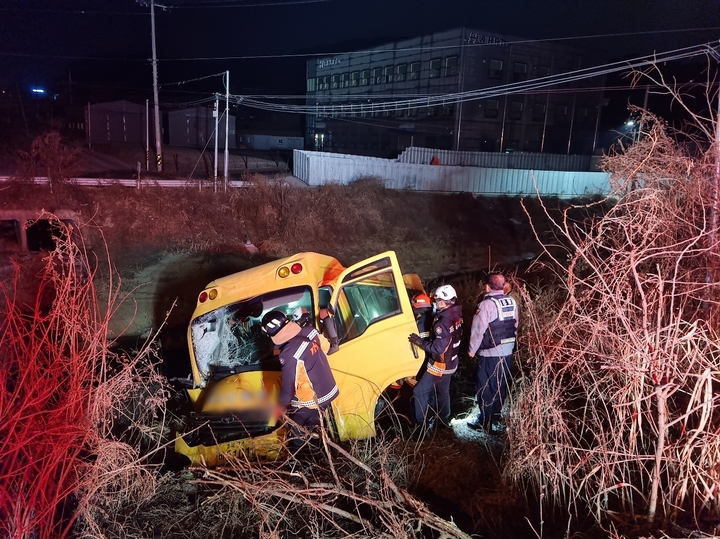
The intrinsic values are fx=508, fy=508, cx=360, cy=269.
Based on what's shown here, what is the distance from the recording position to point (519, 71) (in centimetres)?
3328

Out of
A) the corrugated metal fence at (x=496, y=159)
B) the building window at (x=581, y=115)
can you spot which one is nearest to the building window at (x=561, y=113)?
the building window at (x=581, y=115)

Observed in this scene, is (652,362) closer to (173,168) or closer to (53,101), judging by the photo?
(173,168)

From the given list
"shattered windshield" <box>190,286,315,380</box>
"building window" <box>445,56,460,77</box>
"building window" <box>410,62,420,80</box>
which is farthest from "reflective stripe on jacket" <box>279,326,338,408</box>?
"building window" <box>410,62,420,80</box>

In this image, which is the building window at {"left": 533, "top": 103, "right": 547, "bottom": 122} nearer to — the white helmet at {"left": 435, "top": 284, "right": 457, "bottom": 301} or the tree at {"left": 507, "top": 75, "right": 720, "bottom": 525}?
the white helmet at {"left": 435, "top": 284, "right": 457, "bottom": 301}

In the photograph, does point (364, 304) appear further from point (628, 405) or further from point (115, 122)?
point (115, 122)

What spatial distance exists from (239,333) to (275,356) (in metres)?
0.57

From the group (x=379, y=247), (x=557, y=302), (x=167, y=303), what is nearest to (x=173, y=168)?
(x=379, y=247)

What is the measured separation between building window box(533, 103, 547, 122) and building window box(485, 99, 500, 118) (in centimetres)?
337

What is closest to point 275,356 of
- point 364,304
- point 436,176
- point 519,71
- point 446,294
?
point 364,304

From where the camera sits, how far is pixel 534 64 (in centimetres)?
3369

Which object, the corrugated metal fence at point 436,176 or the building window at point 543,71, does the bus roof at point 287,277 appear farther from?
the building window at point 543,71

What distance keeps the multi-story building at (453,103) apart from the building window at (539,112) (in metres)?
0.07

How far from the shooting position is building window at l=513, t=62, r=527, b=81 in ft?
108

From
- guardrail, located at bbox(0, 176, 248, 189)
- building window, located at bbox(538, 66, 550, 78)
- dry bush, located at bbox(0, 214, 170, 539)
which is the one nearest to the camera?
dry bush, located at bbox(0, 214, 170, 539)
